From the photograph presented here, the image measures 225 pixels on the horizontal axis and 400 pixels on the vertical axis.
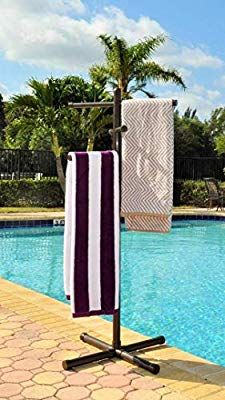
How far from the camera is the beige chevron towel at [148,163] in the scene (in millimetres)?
3422

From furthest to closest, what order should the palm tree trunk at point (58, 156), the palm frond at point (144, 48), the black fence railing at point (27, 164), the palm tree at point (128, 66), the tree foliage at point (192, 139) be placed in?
the tree foliage at point (192, 139), the palm frond at point (144, 48), the palm tree at point (128, 66), the black fence railing at point (27, 164), the palm tree trunk at point (58, 156)

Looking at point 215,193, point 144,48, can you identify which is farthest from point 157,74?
point 215,193

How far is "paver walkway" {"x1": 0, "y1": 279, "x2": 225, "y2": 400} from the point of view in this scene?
9.21 feet

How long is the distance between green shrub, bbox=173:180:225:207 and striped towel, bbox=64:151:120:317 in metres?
13.9

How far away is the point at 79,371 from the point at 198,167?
16546 millimetres

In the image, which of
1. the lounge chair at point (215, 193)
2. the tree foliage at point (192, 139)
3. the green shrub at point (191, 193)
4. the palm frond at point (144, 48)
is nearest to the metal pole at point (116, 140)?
the lounge chair at point (215, 193)

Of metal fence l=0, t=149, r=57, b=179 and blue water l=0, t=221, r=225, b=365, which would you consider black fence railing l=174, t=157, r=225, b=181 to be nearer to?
metal fence l=0, t=149, r=57, b=179

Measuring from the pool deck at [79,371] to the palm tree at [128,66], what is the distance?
42.1 ft

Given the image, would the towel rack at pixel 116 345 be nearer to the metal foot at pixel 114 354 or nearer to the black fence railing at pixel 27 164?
the metal foot at pixel 114 354

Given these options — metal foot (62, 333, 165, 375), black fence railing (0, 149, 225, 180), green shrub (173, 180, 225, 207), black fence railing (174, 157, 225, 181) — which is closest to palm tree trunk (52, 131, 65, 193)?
black fence railing (0, 149, 225, 180)

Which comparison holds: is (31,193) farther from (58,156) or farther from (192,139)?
(192,139)

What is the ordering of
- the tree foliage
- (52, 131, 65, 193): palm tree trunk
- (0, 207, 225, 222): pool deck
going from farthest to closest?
the tree foliage → (52, 131, 65, 193): palm tree trunk → (0, 207, 225, 222): pool deck

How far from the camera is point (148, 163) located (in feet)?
11.4

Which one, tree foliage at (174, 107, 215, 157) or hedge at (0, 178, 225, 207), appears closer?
hedge at (0, 178, 225, 207)
